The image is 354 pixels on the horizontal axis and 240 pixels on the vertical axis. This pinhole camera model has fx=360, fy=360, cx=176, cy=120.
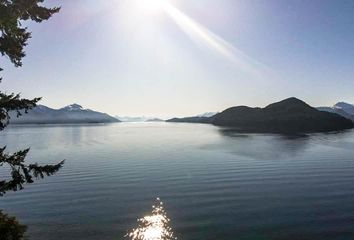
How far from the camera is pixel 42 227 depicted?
118 ft

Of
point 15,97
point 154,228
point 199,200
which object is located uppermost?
point 15,97

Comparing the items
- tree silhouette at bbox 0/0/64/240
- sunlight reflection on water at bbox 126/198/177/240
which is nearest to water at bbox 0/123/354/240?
sunlight reflection on water at bbox 126/198/177/240

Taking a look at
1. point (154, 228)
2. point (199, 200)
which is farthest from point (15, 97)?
point (199, 200)

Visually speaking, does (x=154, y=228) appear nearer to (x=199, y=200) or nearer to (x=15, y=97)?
(x=199, y=200)

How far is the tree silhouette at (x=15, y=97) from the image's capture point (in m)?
15.3

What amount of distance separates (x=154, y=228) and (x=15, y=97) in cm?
2243

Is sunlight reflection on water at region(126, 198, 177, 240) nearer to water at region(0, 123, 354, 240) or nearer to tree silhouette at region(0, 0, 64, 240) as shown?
water at region(0, 123, 354, 240)

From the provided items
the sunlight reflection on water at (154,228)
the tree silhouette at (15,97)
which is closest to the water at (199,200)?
the sunlight reflection on water at (154,228)

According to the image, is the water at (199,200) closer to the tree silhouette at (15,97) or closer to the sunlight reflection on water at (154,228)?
the sunlight reflection on water at (154,228)

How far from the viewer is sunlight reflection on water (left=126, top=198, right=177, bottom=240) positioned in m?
32.4

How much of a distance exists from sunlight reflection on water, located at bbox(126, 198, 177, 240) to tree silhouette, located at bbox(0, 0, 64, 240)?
56.2 ft

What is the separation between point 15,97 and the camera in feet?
54.6

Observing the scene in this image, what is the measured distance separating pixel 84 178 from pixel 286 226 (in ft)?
126

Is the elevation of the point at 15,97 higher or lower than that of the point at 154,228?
higher
